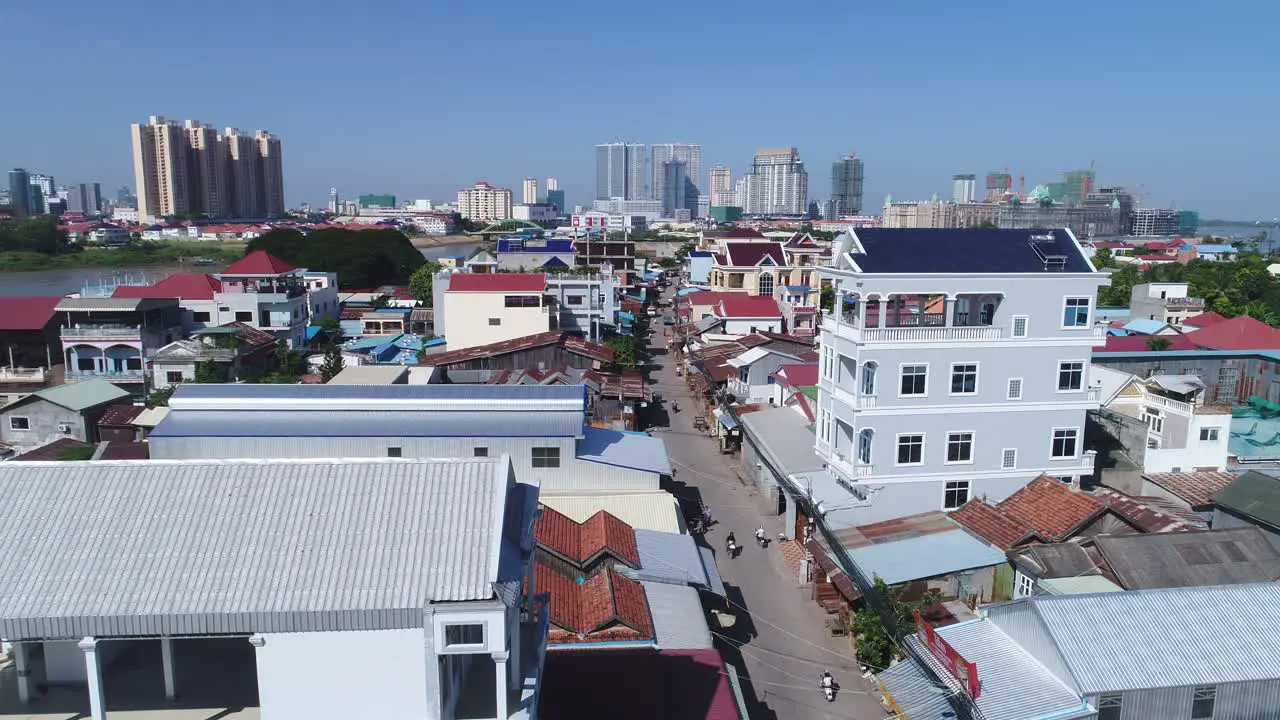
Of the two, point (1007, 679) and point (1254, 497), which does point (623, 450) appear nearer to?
point (1007, 679)

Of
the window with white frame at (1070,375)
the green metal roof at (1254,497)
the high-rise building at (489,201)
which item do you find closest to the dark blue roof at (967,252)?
the window with white frame at (1070,375)

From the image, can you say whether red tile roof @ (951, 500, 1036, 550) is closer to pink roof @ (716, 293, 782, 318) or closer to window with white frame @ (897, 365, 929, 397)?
window with white frame @ (897, 365, 929, 397)

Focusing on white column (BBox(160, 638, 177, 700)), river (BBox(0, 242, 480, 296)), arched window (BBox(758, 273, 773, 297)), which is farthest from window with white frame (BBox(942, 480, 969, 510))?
river (BBox(0, 242, 480, 296))

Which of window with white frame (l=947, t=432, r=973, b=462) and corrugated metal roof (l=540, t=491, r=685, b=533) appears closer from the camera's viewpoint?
corrugated metal roof (l=540, t=491, r=685, b=533)

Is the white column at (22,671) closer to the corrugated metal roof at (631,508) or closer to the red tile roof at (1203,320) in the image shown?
the corrugated metal roof at (631,508)

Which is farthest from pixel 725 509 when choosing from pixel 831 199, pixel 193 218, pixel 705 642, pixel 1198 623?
pixel 831 199

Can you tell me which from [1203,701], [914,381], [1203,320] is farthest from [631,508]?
[1203,320]

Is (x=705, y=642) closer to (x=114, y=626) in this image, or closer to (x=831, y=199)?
(x=114, y=626)
